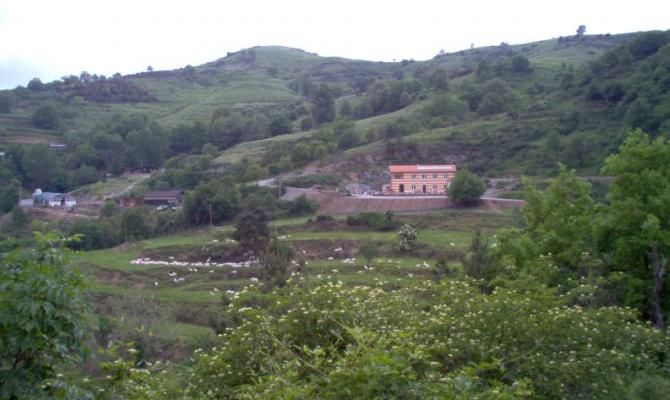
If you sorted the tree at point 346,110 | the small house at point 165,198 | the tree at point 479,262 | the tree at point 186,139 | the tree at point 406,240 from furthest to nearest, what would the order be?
the tree at point 346,110 < the tree at point 186,139 < the small house at point 165,198 < the tree at point 406,240 < the tree at point 479,262

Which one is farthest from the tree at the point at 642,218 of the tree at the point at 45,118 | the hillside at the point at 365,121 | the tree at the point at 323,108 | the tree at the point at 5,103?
the tree at the point at 5,103

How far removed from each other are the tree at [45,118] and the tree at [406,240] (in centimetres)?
5488

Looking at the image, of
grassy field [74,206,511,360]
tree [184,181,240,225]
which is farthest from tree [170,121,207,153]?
grassy field [74,206,511,360]

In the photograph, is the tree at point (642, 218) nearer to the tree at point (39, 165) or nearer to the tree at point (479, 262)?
the tree at point (479, 262)

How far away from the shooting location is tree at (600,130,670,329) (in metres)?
12.5

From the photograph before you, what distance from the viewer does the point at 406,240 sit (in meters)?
32.0

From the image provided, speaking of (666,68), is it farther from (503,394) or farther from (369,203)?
(503,394)

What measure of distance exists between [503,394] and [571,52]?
103842mm

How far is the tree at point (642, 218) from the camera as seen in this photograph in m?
12.5

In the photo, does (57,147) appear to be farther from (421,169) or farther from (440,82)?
(440,82)

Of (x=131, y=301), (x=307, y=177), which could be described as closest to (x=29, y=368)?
(x=131, y=301)

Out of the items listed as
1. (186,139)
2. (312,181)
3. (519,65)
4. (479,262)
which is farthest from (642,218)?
(519,65)

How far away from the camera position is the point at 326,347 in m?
6.24

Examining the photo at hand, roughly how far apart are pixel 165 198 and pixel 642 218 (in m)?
43.5
